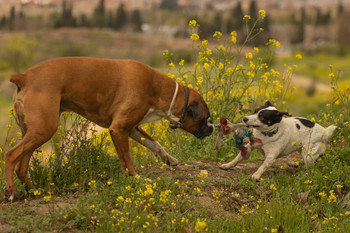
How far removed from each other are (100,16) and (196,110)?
63404 mm

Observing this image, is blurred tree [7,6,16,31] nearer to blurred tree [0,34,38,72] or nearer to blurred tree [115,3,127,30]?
blurred tree [0,34,38,72]

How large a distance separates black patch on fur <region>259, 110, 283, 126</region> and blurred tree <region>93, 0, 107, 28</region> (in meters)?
59.8

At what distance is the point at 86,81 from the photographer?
195 inches

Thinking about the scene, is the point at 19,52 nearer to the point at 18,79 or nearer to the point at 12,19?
the point at 12,19

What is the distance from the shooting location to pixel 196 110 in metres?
5.47

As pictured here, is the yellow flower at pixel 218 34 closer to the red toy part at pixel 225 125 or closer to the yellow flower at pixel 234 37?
the yellow flower at pixel 234 37

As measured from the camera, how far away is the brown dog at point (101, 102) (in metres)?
4.55

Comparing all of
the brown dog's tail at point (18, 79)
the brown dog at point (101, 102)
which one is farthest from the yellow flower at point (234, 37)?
the brown dog's tail at point (18, 79)

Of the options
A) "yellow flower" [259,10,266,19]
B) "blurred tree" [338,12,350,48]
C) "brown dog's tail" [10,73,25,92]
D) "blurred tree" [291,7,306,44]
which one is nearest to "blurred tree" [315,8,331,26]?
"blurred tree" [291,7,306,44]

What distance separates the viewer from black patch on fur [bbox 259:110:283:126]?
5.12 metres

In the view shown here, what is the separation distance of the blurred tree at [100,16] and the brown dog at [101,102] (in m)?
59.2

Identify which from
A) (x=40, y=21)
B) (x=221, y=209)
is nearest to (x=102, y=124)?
(x=221, y=209)

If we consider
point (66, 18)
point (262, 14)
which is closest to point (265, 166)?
point (262, 14)

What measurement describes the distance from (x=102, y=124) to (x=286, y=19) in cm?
6191
